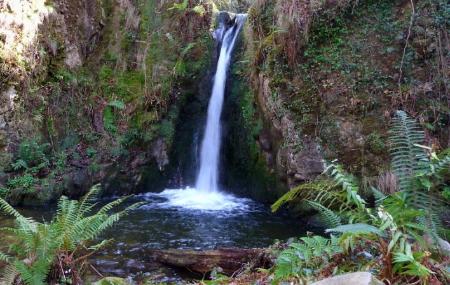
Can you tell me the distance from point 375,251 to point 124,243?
4487 mm

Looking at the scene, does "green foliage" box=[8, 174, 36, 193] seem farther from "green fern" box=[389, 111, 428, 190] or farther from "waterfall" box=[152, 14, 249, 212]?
"green fern" box=[389, 111, 428, 190]

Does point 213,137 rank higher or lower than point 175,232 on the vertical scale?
higher

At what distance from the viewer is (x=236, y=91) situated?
10.5m

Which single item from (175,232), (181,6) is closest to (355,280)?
(175,232)

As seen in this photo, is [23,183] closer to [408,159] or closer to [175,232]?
[175,232]

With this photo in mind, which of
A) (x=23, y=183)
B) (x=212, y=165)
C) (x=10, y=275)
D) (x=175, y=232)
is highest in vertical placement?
(x=212, y=165)

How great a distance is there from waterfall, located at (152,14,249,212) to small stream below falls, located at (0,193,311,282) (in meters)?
0.51

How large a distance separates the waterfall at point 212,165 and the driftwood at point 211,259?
3.50 meters

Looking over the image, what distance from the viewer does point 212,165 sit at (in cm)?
1034

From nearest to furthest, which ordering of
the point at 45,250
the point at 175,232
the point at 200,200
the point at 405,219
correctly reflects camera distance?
the point at 405,219 < the point at 45,250 < the point at 175,232 < the point at 200,200

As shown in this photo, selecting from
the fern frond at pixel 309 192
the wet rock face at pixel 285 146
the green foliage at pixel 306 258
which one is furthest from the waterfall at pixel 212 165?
the green foliage at pixel 306 258

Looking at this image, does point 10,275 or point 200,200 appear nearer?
point 10,275

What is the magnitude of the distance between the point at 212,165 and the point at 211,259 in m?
5.44

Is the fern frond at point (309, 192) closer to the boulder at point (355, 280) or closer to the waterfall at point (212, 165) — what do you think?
the boulder at point (355, 280)
